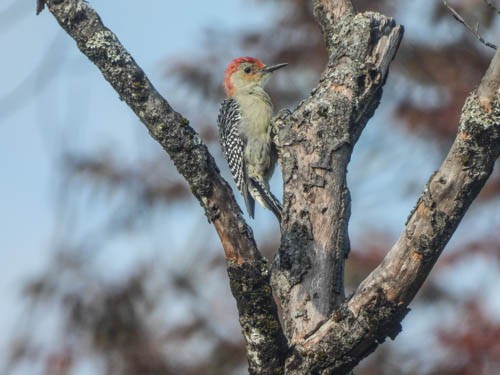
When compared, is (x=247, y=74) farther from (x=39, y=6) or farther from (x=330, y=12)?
(x=39, y=6)

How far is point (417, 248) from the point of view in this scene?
418cm

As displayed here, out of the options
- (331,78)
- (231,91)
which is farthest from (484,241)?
(331,78)

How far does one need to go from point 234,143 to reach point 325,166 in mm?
3310

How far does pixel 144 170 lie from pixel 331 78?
7239 millimetres

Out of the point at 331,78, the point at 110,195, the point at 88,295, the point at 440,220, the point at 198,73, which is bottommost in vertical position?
the point at 440,220

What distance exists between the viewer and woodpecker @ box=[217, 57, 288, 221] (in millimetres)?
7883

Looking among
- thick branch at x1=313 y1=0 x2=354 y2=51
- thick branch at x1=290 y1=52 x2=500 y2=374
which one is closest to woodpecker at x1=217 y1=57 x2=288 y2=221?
thick branch at x1=313 y1=0 x2=354 y2=51

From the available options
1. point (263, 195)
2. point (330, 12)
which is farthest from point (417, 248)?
point (263, 195)

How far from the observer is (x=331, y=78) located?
5195 mm

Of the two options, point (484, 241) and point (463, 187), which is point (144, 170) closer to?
point (484, 241)

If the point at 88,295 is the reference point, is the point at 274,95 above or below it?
above

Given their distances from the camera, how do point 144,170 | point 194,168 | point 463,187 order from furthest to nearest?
point 144,170, point 194,168, point 463,187

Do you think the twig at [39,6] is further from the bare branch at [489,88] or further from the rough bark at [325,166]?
the bare branch at [489,88]

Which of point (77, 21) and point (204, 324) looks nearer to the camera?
point (77, 21)
